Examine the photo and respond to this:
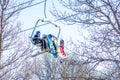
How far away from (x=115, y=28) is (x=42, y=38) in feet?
14.7

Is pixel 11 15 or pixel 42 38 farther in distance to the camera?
pixel 11 15

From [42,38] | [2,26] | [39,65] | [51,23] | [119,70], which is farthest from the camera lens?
[39,65]

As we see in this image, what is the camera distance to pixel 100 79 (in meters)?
11.5

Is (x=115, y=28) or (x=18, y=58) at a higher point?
(x=115, y=28)

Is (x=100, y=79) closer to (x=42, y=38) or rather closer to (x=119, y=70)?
(x=119, y=70)

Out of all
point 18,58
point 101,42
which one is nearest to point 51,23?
point 101,42

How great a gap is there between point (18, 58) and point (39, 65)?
13.8 meters

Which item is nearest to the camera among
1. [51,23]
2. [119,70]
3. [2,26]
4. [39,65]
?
[51,23]

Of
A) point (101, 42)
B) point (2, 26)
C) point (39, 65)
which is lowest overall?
point (39, 65)

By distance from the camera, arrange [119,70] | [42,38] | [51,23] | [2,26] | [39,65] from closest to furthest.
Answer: [51,23] → [42,38] → [119,70] → [2,26] → [39,65]

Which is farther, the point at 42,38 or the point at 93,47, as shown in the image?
the point at 93,47

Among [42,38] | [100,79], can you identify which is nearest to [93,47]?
[100,79]

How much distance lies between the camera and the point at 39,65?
26.2 metres

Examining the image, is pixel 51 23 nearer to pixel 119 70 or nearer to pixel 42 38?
pixel 42 38
